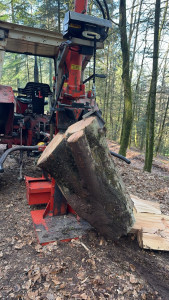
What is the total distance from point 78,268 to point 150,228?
1.28m

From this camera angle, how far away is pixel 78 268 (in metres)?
2.47

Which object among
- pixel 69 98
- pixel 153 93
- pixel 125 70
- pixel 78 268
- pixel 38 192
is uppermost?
pixel 125 70

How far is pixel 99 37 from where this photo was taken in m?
2.83

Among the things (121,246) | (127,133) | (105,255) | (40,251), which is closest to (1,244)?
(40,251)

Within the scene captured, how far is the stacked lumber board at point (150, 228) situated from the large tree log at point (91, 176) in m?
0.40

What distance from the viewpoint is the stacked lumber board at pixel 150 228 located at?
292cm

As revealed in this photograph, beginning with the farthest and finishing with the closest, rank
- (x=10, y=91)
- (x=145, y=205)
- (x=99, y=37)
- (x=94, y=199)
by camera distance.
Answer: (x=10, y=91), (x=145, y=205), (x=99, y=37), (x=94, y=199)

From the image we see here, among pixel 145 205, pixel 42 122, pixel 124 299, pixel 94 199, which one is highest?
pixel 42 122

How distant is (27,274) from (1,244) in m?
0.70

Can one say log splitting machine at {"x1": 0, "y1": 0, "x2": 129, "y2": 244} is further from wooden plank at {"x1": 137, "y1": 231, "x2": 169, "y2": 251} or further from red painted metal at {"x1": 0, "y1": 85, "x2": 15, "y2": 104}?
red painted metal at {"x1": 0, "y1": 85, "x2": 15, "y2": 104}

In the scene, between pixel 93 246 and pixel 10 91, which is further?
pixel 10 91

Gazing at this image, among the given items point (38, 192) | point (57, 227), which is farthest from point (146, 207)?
point (38, 192)

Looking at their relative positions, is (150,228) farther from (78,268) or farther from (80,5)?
(80,5)

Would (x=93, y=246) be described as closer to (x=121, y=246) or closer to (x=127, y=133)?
(x=121, y=246)
